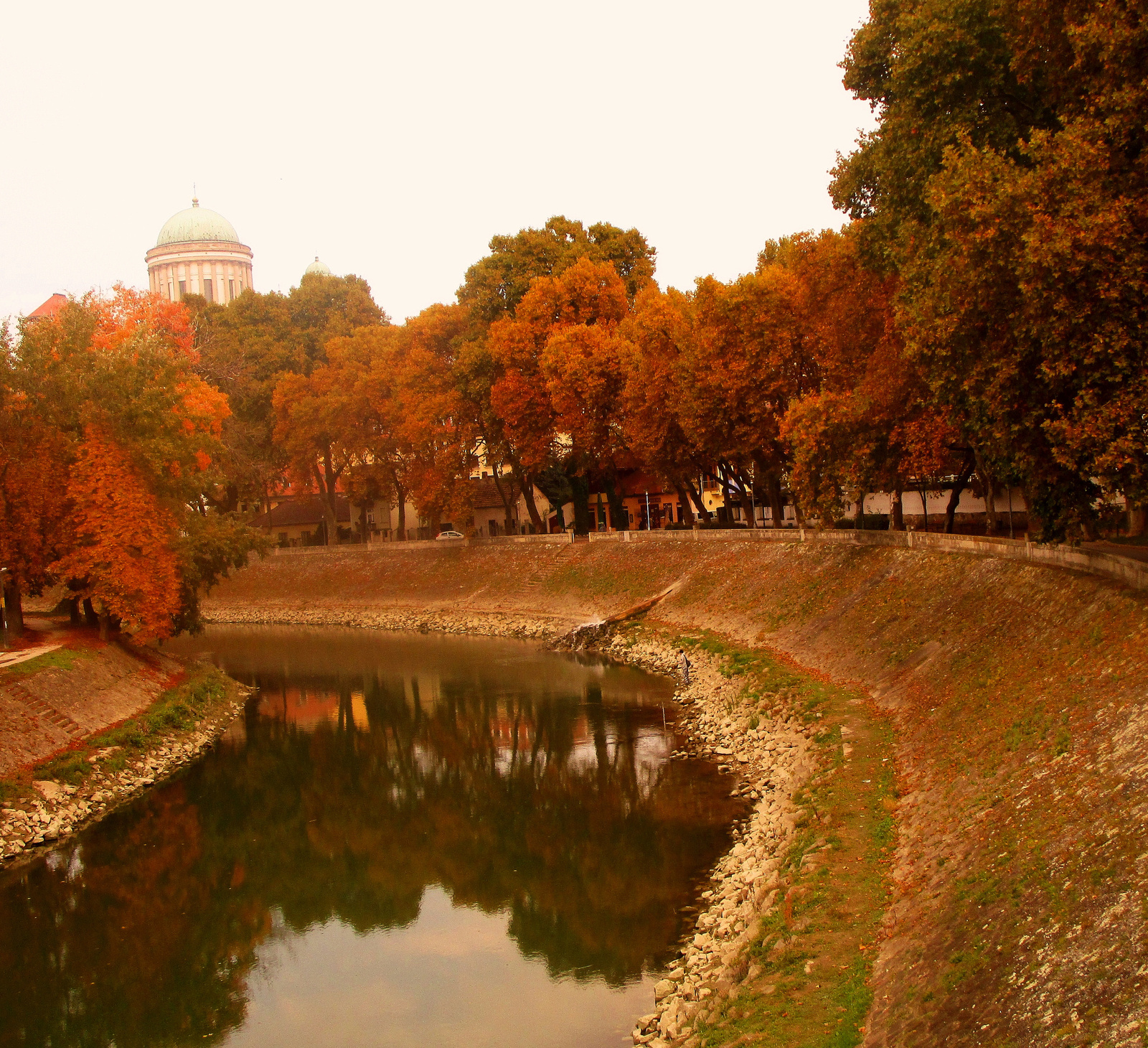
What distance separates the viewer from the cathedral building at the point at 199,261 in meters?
121

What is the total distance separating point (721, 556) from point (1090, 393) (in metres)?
31.7

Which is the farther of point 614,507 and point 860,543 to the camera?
point 614,507

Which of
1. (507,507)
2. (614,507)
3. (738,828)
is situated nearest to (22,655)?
(738,828)

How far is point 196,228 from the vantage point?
123 metres

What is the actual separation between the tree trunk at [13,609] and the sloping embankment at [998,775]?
26902 mm

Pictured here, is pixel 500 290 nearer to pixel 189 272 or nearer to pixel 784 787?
pixel 784 787

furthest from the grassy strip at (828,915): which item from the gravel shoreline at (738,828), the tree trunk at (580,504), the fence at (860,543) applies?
the tree trunk at (580,504)

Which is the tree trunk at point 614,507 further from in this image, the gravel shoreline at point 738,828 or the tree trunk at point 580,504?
the gravel shoreline at point 738,828

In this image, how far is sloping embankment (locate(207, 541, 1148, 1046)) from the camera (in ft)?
36.3

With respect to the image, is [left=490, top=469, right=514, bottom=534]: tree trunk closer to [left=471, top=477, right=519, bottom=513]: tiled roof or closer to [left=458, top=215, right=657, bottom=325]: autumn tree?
[left=471, top=477, right=519, bottom=513]: tiled roof

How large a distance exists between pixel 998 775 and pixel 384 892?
12915mm

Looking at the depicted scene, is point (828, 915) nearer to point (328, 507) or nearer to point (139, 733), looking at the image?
point (139, 733)

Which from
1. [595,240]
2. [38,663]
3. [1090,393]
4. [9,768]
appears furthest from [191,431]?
[1090,393]

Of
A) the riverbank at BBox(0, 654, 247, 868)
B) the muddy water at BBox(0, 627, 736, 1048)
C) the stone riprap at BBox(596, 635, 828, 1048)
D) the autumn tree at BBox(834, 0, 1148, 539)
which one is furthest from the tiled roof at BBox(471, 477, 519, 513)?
the autumn tree at BBox(834, 0, 1148, 539)
